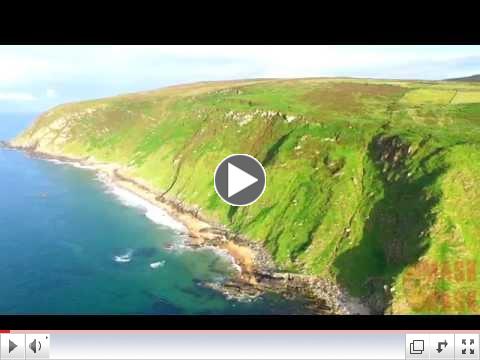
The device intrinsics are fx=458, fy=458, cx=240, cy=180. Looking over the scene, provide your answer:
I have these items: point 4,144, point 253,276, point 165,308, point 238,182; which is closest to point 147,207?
point 253,276

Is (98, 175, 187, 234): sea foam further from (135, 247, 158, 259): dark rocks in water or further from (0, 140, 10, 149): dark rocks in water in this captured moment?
(0, 140, 10, 149): dark rocks in water

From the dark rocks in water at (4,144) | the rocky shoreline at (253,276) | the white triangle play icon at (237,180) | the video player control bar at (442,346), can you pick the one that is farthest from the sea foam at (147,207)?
the dark rocks in water at (4,144)

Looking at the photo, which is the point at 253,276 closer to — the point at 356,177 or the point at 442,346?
the point at 356,177

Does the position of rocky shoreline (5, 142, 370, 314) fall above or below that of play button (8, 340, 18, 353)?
below

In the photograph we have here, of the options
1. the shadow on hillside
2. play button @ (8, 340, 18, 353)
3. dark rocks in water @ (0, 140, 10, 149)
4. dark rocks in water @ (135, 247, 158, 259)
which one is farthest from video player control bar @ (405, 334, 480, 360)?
dark rocks in water @ (0, 140, 10, 149)

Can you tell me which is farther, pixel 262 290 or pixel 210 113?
pixel 210 113

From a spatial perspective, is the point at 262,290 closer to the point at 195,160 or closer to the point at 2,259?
the point at 195,160
